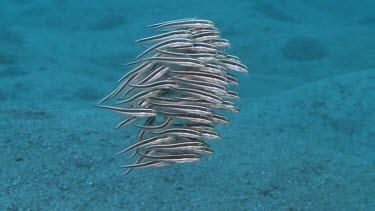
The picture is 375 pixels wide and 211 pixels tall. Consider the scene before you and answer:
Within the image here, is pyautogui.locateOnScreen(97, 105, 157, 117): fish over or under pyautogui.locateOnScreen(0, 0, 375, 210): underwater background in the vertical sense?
over

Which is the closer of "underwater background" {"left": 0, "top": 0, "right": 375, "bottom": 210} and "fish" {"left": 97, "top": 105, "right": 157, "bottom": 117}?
"fish" {"left": 97, "top": 105, "right": 157, "bottom": 117}

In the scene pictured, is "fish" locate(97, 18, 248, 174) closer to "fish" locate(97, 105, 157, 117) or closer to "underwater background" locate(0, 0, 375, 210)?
"fish" locate(97, 105, 157, 117)

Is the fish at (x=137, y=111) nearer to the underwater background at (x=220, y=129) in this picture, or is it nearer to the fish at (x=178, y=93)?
the fish at (x=178, y=93)

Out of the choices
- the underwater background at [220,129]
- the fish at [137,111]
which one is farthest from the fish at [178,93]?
the underwater background at [220,129]

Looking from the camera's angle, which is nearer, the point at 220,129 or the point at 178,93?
the point at 178,93

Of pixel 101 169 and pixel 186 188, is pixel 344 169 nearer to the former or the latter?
pixel 186 188

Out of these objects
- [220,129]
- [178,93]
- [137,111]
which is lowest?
[220,129]

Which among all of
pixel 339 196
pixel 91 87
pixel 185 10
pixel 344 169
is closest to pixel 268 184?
pixel 339 196

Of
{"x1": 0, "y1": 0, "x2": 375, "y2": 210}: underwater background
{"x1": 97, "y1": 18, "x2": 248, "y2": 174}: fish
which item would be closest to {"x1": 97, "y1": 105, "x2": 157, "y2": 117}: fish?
{"x1": 97, "y1": 18, "x2": 248, "y2": 174}: fish

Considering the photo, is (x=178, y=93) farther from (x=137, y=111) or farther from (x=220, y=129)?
(x=220, y=129)

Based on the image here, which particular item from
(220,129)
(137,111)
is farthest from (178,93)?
(220,129)
